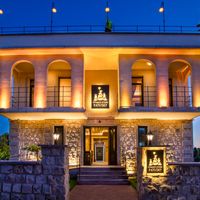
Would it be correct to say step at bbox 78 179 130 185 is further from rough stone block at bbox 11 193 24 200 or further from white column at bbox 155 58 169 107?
white column at bbox 155 58 169 107

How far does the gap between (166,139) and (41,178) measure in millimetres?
8406

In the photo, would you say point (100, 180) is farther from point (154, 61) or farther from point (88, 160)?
point (154, 61)

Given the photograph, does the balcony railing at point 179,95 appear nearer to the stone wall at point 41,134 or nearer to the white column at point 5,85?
the stone wall at point 41,134

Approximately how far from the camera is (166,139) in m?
15.5

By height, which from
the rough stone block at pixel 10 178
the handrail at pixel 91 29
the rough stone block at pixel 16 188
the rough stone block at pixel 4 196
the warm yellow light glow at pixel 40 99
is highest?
the handrail at pixel 91 29

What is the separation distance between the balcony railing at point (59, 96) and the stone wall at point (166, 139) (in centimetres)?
378

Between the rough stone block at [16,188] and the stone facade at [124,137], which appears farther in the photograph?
the stone facade at [124,137]

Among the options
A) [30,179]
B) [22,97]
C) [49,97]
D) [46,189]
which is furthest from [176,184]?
[22,97]

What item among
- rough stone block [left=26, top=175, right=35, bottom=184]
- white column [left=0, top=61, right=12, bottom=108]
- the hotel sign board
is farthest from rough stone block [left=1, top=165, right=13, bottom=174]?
white column [left=0, top=61, right=12, bottom=108]

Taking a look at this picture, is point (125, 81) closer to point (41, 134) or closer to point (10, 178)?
Answer: point (41, 134)

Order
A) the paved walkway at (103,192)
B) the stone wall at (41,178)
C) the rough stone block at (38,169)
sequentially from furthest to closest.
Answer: the paved walkway at (103,192) < the rough stone block at (38,169) < the stone wall at (41,178)

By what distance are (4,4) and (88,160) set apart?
106 meters

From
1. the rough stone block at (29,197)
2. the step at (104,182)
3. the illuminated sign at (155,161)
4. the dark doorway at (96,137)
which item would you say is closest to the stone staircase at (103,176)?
the step at (104,182)

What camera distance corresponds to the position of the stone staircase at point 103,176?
13.1 metres
